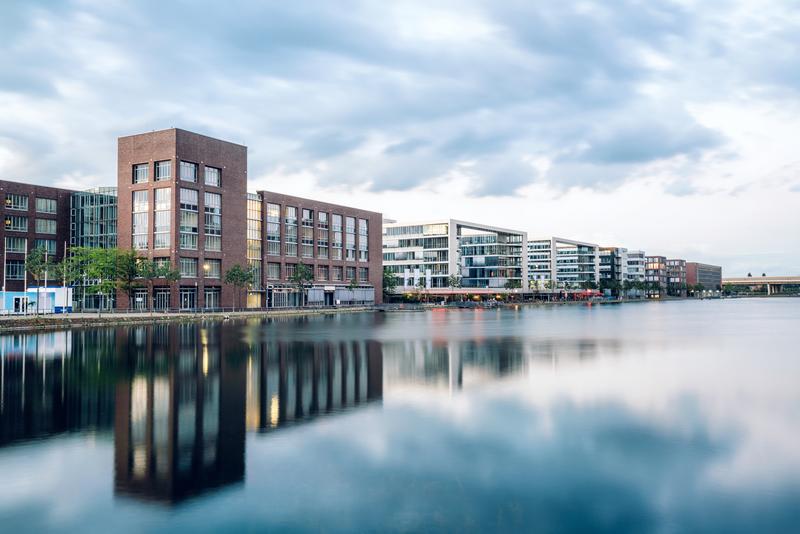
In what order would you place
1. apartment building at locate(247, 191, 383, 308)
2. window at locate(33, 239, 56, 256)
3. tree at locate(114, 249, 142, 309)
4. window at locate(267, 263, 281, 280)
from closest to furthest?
tree at locate(114, 249, 142, 309), window at locate(33, 239, 56, 256), apartment building at locate(247, 191, 383, 308), window at locate(267, 263, 281, 280)

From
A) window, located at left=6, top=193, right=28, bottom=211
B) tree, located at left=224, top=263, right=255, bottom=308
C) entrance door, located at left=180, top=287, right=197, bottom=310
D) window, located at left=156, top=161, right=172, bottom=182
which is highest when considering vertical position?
window, located at left=156, top=161, right=172, bottom=182

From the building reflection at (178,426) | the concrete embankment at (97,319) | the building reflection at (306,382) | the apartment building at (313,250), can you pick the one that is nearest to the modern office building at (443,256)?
the apartment building at (313,250)

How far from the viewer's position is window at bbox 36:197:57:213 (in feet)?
358

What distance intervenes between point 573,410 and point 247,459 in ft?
37.9

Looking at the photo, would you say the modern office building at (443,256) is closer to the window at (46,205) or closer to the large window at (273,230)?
the large window at (273,230)

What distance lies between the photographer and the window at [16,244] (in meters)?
104

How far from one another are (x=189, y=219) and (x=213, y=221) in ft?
16.7

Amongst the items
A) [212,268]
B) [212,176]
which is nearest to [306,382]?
[212,268]

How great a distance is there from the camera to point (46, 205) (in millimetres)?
110500

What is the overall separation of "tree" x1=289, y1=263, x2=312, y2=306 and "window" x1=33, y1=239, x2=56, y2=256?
41712 mm

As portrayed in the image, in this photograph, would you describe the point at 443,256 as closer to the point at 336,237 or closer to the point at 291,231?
the point at 336,237

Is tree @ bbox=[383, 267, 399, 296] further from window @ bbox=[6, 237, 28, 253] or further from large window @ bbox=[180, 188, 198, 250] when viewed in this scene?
window @ bbox=[6, 237, 28, 253]

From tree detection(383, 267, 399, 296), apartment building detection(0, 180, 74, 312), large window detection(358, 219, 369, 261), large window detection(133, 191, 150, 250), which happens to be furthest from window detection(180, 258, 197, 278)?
tree detection(383, 267, 399, 296)

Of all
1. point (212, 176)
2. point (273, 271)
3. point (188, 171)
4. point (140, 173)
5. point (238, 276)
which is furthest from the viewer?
point (273, 271)
